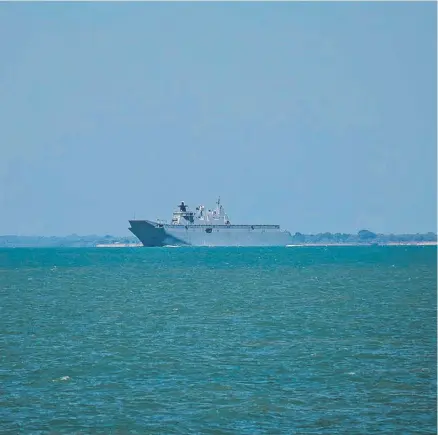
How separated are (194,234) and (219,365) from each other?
159241 mm

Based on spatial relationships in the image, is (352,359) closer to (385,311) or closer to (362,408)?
(362,408)

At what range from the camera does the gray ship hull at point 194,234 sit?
17588cm

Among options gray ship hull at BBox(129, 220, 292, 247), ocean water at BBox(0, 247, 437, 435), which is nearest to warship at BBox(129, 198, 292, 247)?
gray ship hull at BBox(129, 220, 292, 247)

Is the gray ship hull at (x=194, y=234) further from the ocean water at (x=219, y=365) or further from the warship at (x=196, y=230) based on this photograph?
the ocean water at (x=219, y=365)

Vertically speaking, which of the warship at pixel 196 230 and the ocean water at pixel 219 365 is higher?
the warship at pixel 196 230

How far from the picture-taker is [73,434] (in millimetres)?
18797

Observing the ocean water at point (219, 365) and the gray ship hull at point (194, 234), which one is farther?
the gray ship hull at point (194, 234)

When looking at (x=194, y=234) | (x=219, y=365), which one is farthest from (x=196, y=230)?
(x=219, y=365)

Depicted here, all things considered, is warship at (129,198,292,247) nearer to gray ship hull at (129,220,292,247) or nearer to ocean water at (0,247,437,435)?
gray ship hull at (129,220,292,247)

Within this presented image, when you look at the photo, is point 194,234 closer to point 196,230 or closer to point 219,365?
point 196,230

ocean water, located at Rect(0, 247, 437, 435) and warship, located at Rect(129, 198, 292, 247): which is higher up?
warship, located at Rect(129, 198, 292, 247)

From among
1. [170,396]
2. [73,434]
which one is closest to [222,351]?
[170,396]

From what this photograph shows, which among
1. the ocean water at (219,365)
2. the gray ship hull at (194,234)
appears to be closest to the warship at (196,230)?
the gray ship hull at (194,234)

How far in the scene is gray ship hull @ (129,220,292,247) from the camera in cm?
17588
